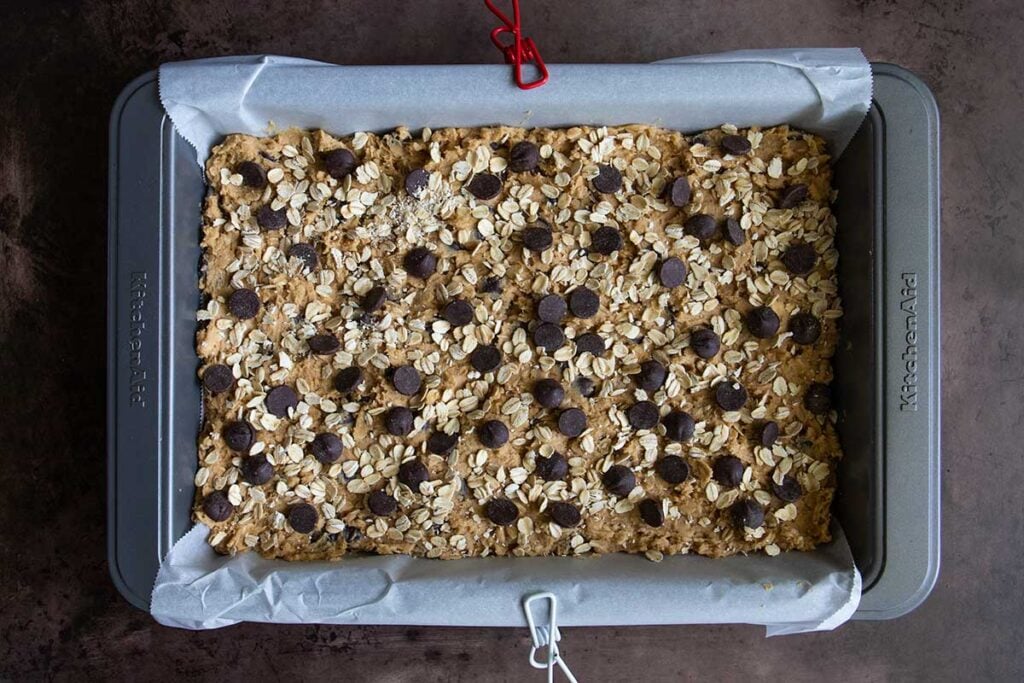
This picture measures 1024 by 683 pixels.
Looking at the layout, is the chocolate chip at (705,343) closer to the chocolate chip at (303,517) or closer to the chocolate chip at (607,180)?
the chocolate chip at (607,180)

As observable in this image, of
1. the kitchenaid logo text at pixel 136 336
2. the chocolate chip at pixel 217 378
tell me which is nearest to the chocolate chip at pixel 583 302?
the chocolate chip at pixel 217 378

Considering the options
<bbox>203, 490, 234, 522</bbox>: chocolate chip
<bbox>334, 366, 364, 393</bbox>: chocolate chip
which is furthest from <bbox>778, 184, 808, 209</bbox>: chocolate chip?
<bbox>203, 490, 234, 522</bbox>: chocolate chip


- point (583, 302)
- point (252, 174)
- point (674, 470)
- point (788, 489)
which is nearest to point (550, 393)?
point (583, 302)

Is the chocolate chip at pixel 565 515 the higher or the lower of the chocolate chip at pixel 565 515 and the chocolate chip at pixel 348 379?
the lower

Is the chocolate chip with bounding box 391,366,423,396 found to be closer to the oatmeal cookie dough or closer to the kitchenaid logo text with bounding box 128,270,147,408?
the oatmeal cookie dough

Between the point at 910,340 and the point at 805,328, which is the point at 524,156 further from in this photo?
the point at 910,340

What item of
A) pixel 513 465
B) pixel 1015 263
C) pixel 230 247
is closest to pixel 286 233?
pixel 230 247
